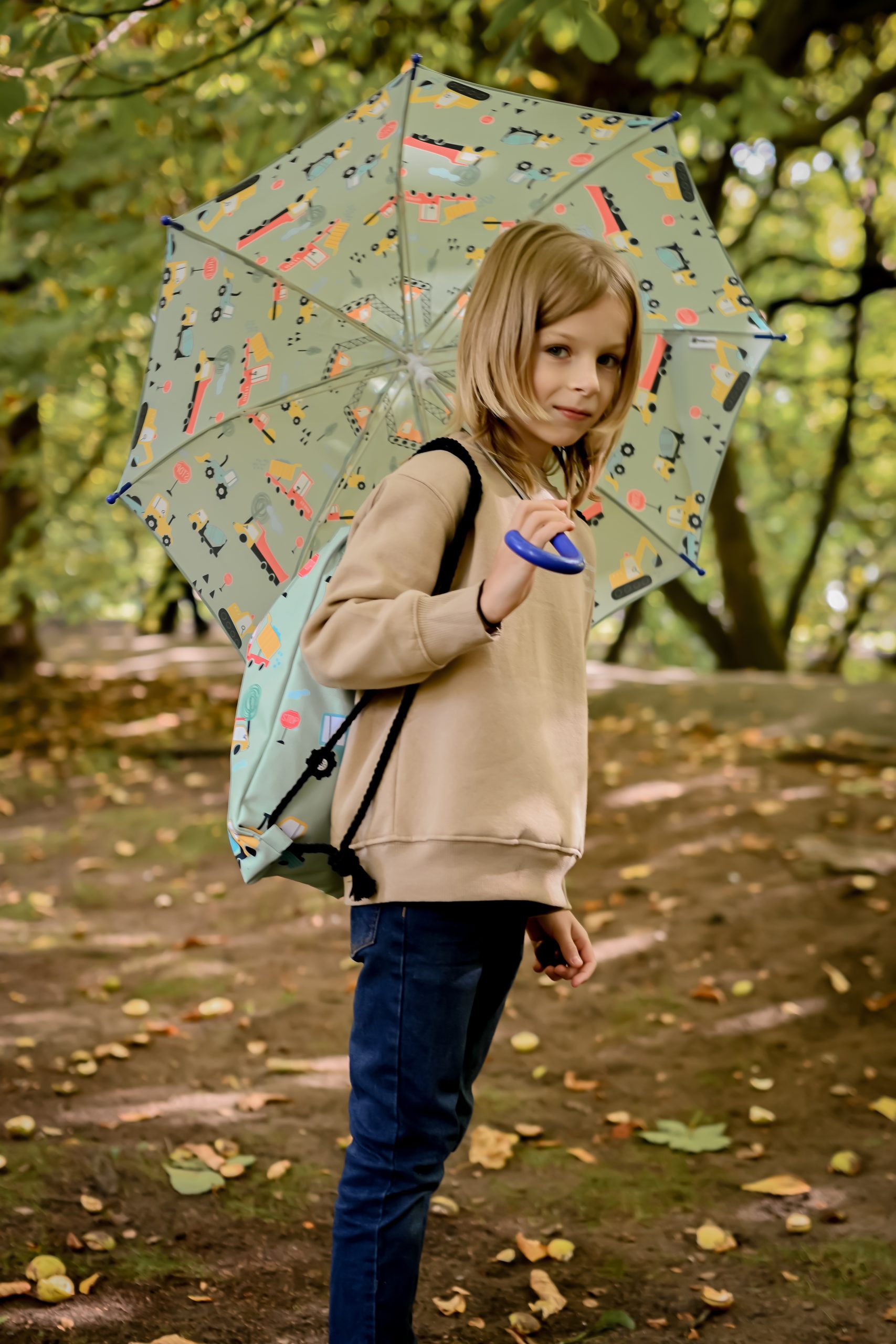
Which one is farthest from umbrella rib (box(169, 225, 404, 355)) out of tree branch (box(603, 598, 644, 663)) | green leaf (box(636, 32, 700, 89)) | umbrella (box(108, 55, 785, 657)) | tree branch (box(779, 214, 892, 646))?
tree branch (box(603, 598, 644, 663))

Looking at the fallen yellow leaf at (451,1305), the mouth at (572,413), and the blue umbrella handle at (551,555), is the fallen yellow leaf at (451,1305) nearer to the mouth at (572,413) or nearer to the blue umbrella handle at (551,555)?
the blue umbrella handle at (551,555)

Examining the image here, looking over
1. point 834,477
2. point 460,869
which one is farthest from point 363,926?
point 834,477

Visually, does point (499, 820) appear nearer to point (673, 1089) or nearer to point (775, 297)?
point (673, 1089)

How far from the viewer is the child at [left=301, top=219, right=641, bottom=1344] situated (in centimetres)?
165

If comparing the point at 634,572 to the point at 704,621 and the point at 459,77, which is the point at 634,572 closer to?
the point at 459,77

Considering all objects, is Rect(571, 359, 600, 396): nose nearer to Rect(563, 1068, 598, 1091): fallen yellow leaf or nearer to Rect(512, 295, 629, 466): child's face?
Rect(512, 295, 629, 466): child's face

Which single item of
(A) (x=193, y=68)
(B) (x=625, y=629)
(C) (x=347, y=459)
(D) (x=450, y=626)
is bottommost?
(B) (x=625, y=629)

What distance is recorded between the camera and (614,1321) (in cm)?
242

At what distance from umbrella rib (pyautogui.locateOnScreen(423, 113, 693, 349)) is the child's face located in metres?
0.42

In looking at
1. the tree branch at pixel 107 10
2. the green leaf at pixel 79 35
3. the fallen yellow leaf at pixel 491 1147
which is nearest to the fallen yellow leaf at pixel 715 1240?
the fallen yellow leaf at pixel 491 1147

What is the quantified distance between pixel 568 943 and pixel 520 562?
2.56ft

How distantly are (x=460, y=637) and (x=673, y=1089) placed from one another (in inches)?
97.3

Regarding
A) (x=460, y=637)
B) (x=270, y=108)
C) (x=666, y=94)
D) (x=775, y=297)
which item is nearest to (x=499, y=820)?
(x=460, y=637)

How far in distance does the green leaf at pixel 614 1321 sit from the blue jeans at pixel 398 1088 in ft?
2.68
